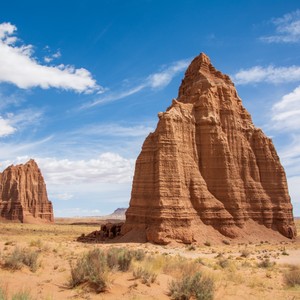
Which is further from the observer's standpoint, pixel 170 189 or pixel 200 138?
pixel 200 138

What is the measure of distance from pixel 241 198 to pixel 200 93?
14.7 meters

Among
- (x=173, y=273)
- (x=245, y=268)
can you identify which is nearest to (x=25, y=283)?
(x=173, y=273)

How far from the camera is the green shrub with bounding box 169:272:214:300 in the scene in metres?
12.7

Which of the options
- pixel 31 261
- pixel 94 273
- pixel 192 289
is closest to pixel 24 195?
pixel 31 261

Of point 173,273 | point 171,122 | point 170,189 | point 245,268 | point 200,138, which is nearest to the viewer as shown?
point 173,273

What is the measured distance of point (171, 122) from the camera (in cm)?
4106

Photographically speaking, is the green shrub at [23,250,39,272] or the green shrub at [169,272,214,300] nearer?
the green shrub at [169,272,214,300]

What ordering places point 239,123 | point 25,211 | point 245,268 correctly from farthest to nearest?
1. point 25,211
2. point 239,123
3. point 245,268

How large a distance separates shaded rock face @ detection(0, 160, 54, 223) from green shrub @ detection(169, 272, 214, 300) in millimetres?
99260

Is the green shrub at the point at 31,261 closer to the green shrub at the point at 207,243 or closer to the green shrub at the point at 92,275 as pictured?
the green shrub at the point at 92,275

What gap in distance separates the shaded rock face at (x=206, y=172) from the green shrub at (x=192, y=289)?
23.2 metres

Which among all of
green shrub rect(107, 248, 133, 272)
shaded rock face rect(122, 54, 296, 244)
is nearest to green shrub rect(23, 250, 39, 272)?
green shrub rect(107, 248, 133, 272)

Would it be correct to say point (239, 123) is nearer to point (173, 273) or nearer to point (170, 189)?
point (170, 189)

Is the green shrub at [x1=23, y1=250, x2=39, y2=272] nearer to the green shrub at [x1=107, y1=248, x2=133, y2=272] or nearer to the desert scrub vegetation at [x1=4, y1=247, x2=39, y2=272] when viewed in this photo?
the desert scrub vegetation at [x1=4, y1=247, x2=39, y2=272]
